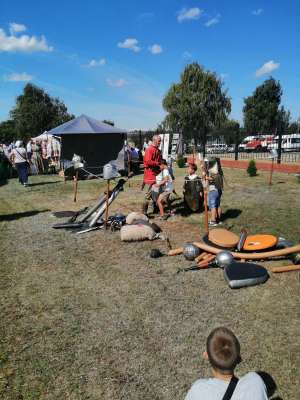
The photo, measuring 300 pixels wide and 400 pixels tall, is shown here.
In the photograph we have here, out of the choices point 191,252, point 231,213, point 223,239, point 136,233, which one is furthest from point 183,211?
point 191,252

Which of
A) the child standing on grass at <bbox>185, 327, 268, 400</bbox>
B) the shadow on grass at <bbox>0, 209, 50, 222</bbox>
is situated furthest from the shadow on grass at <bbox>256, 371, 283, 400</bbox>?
the shadow on grass at <bbox>0, 209, 50, 222</bbox>

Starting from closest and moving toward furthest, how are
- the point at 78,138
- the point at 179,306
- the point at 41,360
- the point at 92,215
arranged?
the point at 41,360, the point at 179,306, the point at 92,215, the point at 78,138

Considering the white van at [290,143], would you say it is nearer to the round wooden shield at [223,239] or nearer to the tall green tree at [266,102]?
the round wooden shield at [223,239]

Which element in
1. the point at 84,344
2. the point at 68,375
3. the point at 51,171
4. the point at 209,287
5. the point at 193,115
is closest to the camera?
the point at 68,375

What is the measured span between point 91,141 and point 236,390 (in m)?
17.9

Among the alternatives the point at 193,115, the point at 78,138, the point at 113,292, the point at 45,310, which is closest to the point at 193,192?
the point at 113,292

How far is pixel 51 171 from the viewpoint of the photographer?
22750mm

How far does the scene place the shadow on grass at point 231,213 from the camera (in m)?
9.07

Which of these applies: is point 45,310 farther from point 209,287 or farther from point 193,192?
point 193,192

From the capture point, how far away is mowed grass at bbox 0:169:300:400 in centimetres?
329

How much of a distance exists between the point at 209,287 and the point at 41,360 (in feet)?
8.02

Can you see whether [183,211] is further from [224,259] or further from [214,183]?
[224,259]

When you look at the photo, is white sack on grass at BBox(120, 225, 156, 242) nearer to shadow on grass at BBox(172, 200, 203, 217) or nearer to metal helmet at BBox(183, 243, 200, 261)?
metal helmet at BBox(183, 243, 200, 261)

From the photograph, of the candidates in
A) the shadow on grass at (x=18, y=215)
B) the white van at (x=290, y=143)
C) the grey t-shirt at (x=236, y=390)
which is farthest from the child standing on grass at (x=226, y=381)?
the white van at (x=290, y=143)
